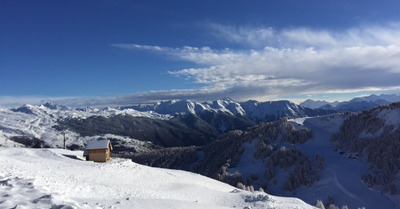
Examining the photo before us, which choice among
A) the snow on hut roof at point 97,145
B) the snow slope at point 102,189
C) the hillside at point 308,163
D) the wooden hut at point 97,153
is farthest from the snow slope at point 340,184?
the snow on hut roof at point 97,145

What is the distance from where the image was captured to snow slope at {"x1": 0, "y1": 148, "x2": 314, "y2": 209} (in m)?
21.1

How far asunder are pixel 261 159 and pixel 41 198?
73.3 metres

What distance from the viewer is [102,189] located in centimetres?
2961

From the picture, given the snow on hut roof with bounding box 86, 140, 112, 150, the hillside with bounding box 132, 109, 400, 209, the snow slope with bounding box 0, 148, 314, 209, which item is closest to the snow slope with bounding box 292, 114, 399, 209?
the hillside with bounding box 132, 109, 400, 209

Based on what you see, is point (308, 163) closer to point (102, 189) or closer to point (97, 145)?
point (97, 145)

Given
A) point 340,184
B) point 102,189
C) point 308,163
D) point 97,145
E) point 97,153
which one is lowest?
point 340,184

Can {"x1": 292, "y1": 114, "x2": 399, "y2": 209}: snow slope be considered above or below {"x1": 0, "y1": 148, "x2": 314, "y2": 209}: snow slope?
below

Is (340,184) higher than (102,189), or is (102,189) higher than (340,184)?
(102,189)

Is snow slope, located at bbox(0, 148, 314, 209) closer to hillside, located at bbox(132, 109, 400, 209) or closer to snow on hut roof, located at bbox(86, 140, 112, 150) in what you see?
snow on hut roof, located at bbox(86, 140, 112, 150)

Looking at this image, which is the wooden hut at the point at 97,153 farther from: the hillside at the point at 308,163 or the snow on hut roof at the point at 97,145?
the hillside at the point at 308,163

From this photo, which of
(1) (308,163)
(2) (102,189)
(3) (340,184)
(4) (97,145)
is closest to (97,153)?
(4) (97,145)

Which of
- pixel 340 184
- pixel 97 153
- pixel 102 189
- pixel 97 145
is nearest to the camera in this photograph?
pixel 102 189

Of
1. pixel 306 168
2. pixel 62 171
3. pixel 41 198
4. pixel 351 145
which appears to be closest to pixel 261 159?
pixel 306 168

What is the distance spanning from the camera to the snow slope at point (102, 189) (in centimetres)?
2109
